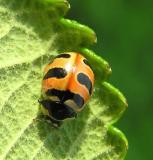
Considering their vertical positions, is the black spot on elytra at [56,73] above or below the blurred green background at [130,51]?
above

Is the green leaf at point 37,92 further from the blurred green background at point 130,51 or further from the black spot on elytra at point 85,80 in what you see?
the blurred green background at point 130,51

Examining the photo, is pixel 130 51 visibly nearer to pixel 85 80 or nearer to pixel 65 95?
pixel 65 95

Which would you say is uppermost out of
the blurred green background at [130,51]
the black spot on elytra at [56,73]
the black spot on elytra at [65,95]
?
the black spot on elytra at [56,73]

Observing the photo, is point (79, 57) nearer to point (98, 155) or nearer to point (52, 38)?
point (52, 38)

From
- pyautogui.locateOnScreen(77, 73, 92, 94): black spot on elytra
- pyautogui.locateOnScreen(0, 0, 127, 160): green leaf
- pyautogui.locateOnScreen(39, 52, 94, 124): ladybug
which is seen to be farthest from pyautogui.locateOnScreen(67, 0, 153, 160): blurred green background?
pyautogui.locateOnScreen(0, 0, 127, 160): green leaf

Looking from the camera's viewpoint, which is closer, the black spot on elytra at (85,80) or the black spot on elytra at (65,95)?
the black spot on elytra at (85,80)

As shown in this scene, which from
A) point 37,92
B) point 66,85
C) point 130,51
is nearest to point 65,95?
point 66,85

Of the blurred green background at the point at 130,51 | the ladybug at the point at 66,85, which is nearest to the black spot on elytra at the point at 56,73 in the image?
the ladybug at the point at 66,85
